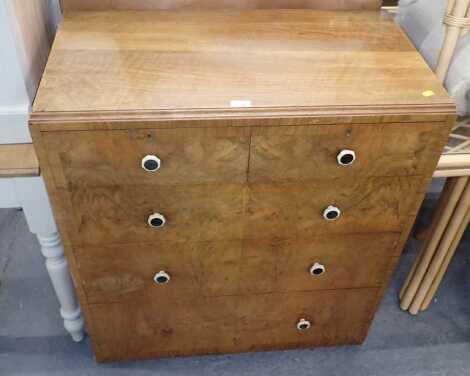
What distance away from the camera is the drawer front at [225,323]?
46.6 inches

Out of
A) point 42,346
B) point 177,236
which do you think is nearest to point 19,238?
point 42,346

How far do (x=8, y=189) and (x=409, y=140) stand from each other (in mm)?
767

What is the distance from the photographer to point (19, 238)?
1.65 meters

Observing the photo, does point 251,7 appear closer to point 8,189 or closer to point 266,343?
point 8,189

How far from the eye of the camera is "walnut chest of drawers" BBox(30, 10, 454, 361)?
33.2 inches

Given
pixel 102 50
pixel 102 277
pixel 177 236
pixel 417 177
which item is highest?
pixel 102 50

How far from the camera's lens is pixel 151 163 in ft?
2.85

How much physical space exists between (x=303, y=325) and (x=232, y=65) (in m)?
0.67

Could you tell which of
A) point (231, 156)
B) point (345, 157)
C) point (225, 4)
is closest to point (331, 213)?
point (345, 157)

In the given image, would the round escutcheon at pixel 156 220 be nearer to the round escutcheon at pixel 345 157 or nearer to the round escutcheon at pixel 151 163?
the round escutcheon at pixel 151 163

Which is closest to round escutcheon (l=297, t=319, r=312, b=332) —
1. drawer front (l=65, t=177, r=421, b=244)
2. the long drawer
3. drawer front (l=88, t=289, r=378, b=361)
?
drawer front (l=88, t=289, r=378, b=361)

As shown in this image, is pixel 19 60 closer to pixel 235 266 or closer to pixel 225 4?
A: pixel 225 4

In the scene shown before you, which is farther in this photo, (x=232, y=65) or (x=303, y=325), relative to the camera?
(x=303, y=325)

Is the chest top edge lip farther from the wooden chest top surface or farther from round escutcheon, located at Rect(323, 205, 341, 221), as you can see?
round escutcheon, located at Rect(323, 205, 341, 221)
